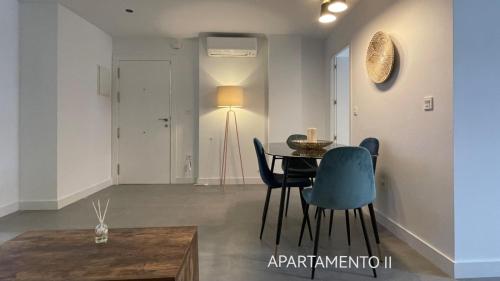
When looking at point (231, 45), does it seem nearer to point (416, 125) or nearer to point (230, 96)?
point (230, 96)

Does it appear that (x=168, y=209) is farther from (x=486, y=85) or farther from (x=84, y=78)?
(x=486, y=85)

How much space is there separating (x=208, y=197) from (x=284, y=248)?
1924 mm

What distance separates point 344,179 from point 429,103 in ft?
3.18

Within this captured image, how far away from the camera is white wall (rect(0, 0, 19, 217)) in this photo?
124 inches

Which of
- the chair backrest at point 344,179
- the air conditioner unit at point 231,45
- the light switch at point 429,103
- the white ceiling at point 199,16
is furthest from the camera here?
the air conditioner unit at point 231,45

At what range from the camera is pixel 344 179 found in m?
1.79

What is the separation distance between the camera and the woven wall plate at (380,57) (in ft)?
8.58

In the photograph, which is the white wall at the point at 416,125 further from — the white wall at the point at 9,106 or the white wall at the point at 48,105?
the white wall at the point at 9,106

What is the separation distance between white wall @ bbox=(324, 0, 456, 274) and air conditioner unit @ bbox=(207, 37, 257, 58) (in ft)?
6.41

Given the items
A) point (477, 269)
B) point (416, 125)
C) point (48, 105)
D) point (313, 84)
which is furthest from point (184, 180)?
point (477, 269)

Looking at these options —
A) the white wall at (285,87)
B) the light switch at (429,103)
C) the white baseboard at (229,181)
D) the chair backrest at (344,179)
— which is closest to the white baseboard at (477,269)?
the chair backrest at (344,179)

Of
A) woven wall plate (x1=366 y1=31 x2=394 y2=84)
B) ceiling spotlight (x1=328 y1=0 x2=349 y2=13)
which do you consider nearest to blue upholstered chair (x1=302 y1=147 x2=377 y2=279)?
woven wall plate (x1=366 y1=31 x2=394 y2=84)

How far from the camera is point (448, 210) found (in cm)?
193

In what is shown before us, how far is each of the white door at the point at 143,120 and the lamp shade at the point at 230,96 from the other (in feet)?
3.44
